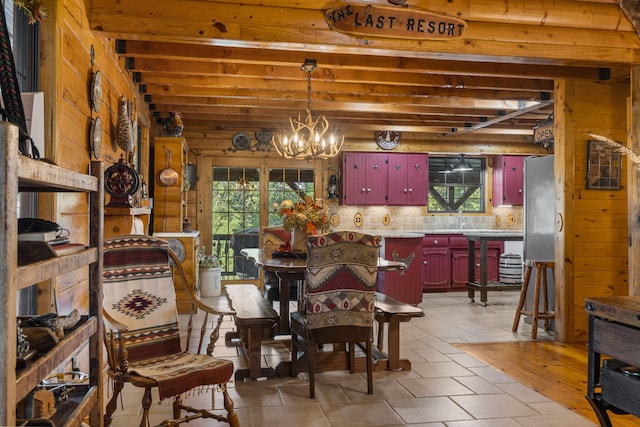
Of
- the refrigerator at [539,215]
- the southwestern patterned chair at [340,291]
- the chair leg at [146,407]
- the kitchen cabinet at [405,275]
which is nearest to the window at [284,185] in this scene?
the kitchen cabinet at [405,275]

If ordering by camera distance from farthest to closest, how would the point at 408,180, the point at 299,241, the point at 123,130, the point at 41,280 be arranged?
1. the point at 408,180
2. the point at 299,241
3. the point at 123,130
4. the point at 41,280

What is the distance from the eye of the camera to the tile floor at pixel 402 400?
9.75 ft

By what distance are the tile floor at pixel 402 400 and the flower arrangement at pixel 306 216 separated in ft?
3.64

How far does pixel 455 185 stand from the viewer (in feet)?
29.9

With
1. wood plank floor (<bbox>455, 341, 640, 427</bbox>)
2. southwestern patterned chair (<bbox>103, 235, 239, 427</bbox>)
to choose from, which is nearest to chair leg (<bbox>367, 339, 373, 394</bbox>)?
southwestern patterned chair (<bbox>103, 235, 239, 427</bbox>)

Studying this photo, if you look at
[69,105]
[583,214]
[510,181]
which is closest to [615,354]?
[583,214]

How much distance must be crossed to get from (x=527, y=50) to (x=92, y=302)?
140 inches

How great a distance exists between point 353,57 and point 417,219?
15.4 ft

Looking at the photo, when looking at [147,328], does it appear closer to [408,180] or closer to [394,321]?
[394,321]

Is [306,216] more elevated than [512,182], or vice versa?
[512,182]

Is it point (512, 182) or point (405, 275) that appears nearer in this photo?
point (405, 275)

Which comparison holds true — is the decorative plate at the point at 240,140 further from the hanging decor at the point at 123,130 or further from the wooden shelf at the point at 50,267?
the wooden shelf at the point at 50,267

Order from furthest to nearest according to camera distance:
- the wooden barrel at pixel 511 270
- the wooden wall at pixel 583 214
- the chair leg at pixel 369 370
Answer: the wooden barrel at pixel 511 270 → the wooden wall at pixel 583 214 → the chair leg at pixel 369 370

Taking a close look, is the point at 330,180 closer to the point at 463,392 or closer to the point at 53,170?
the point at 463,392
